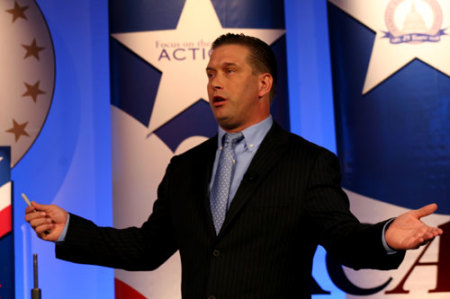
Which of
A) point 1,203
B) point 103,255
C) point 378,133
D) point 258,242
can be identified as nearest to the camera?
point 258,242

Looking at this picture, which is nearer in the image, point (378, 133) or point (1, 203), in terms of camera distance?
point (1, 203)

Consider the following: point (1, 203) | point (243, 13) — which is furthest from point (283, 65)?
point (1, 203)

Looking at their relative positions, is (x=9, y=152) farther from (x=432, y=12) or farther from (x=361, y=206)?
(x=432, y=12)

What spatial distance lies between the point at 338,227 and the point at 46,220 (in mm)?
818

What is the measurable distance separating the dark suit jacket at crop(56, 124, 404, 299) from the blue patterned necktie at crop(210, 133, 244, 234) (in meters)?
0.03

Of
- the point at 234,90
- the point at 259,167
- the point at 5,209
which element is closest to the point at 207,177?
the point at 259,167

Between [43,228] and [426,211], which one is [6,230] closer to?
[43,228]

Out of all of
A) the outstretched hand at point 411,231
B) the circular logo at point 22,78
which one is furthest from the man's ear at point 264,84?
the circular logo at point 22,78

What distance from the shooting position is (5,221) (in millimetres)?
2812

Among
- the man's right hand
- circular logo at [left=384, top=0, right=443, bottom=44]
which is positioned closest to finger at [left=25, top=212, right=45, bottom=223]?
the man's right hand

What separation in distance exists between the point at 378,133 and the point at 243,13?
0.97 m

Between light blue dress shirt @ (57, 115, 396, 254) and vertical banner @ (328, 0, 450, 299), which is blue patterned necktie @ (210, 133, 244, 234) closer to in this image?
light blue dress shirt @ (57, 115, 396, 254)

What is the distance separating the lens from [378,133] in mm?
3002

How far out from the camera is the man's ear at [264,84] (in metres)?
1.81
